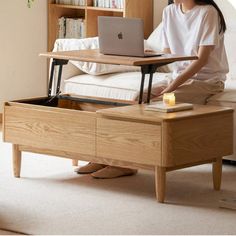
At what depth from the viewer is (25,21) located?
5.61 m

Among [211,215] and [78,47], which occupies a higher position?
[78,47]

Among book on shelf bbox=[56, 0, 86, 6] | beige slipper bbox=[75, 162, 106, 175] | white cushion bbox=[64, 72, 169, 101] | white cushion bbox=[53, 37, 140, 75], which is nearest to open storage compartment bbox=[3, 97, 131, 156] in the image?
beige slipper bbox=[75, 162, 106, 175]

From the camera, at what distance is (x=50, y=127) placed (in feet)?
12.3

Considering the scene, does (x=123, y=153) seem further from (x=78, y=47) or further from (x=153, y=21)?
(x=153, y=21)

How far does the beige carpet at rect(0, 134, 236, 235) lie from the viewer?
3.07 metres

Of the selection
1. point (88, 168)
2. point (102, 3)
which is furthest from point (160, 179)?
point (102, 3)

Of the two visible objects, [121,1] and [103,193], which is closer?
[103,193]

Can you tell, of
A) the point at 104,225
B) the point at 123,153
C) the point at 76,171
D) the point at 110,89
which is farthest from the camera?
the point at 110,89

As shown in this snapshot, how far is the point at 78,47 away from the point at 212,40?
1.24 m

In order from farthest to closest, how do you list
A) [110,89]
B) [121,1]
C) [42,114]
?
1. [121,1]
2. [110,89]
3. [42,114]

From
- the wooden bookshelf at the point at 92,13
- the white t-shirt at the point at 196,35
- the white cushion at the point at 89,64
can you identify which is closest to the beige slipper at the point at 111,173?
the white t-shirt at the point at 196,35

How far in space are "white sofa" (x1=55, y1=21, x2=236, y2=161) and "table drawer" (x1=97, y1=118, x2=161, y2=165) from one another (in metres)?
0.82

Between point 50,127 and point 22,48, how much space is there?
78.8 inches

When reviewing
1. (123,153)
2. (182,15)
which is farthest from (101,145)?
(182,15)
